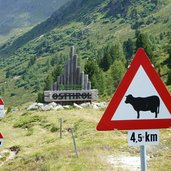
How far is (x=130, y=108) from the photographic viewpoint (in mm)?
9727

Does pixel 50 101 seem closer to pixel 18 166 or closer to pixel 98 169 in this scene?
pixel 18 166

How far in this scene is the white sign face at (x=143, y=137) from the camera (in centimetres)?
959

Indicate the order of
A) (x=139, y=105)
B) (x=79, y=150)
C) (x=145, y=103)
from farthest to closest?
(x=79, y=150) → (x=145, y=103) → (x=139, y=105)

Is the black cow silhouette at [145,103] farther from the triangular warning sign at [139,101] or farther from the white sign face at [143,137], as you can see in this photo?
the white sign face at [143,137]

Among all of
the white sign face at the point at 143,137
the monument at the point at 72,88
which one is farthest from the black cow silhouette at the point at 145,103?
the monument at the point at 72,88

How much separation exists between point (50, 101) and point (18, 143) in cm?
2435

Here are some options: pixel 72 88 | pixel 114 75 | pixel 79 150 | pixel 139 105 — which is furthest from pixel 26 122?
pixel 114 75

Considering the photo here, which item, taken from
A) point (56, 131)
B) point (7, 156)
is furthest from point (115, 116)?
point (56, 131)

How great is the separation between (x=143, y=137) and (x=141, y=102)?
78cm

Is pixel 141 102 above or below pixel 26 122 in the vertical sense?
above

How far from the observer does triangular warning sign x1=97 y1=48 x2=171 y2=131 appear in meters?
9.64

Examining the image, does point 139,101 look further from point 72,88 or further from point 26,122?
point 72,88

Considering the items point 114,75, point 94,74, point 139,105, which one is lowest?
point 139,105

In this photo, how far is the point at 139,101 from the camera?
9641 mm
